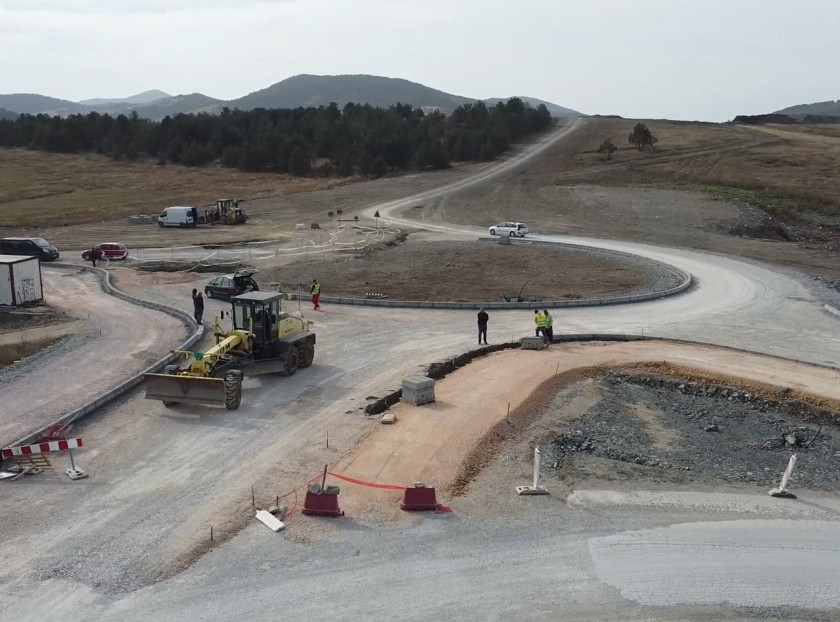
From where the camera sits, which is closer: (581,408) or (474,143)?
(581,408)

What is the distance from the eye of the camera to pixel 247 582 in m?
10.6

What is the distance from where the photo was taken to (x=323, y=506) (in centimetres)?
1253

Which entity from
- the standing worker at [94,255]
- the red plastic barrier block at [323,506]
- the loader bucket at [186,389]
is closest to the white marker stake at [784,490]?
the red plastic barrier block at [323,506]

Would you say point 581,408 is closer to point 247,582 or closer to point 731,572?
point 731,572

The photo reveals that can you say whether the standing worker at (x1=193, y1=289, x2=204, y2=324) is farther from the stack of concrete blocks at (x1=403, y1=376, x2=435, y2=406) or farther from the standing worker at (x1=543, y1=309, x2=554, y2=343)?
the standing worker at (x1=543, y1=309, x2=554, y2=343)

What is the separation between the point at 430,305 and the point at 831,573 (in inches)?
766

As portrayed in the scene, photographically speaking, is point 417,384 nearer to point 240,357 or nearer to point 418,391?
point 418,391

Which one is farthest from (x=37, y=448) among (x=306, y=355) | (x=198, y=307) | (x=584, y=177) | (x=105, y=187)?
(x=105, y=187)

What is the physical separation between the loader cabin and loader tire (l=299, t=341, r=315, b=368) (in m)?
1.12

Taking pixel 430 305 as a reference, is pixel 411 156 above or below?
above

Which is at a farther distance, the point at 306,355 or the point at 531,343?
the point at 531,343

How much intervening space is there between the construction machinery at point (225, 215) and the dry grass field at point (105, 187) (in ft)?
28.8

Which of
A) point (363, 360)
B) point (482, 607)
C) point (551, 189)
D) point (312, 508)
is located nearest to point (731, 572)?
point (482, 607)

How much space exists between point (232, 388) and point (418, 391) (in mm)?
4580
